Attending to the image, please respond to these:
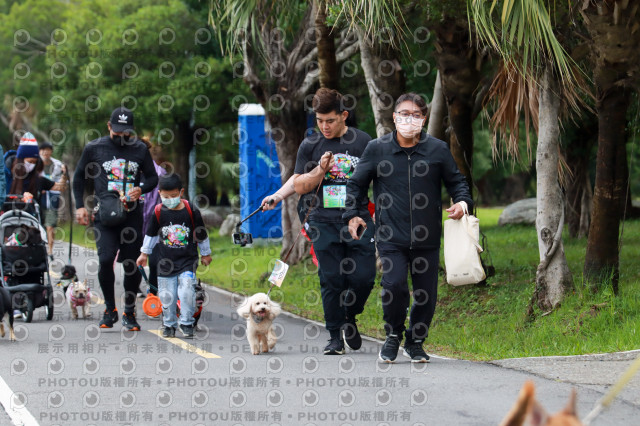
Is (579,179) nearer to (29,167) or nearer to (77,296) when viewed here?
(29,167)

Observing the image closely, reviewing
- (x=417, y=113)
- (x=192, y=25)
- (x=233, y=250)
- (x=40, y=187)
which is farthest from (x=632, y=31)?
(x=192, y=25)

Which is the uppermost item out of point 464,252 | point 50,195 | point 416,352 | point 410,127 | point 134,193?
point 410,127

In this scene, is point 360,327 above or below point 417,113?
below

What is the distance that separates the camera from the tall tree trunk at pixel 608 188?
11.6 m

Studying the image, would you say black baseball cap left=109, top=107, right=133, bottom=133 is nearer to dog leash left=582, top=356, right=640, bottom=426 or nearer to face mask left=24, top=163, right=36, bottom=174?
face mask left=24, top=163, right=36, bottom=174

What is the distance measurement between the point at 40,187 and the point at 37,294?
304cm

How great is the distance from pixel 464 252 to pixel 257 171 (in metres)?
18.0

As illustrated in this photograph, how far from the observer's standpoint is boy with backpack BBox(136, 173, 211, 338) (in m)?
10.8

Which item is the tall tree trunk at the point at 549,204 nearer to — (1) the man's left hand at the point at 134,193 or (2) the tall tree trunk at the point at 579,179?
(1) the man's left hand at the point at 134,193

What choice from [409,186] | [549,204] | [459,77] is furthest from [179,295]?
[459,77]

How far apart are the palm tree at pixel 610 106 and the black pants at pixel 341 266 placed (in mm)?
3550

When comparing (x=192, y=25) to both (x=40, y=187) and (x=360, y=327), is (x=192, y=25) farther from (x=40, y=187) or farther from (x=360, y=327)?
(x=360, y=327)

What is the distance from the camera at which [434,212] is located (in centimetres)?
845

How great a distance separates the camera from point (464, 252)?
8.16m
